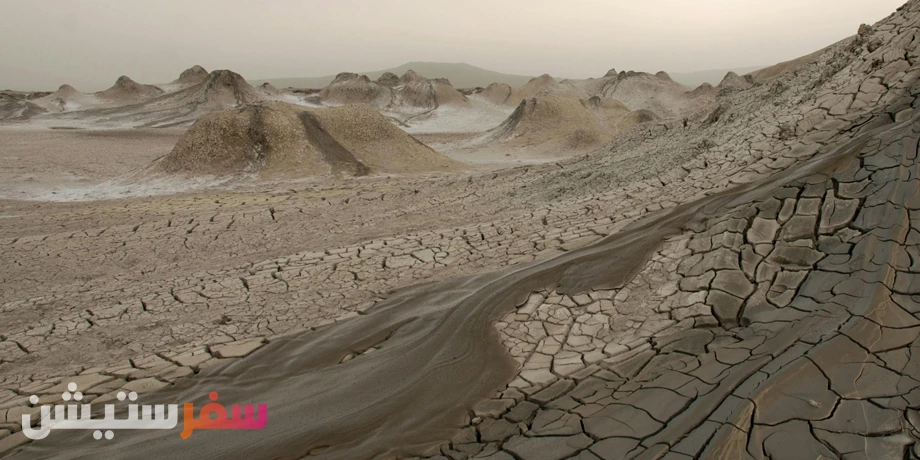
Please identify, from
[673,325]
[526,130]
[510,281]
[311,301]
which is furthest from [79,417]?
[526,130]

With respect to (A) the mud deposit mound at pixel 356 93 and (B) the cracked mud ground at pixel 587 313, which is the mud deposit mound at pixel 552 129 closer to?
(B) the cracked mud ground at pixel 587 313

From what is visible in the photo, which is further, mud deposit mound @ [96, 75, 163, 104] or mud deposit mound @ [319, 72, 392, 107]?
mud deposit mound @ [319, 72, 392, 107]

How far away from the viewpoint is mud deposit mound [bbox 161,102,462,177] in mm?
10961

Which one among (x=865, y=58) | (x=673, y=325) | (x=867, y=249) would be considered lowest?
(x=673, y=325)

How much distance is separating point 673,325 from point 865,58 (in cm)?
Result: 341

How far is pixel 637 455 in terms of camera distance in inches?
81.0

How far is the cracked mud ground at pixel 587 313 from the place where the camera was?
222 cm

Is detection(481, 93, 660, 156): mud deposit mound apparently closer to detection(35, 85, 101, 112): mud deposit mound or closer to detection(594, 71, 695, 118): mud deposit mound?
detection(594, 71, 695, 118): mud deposit mound

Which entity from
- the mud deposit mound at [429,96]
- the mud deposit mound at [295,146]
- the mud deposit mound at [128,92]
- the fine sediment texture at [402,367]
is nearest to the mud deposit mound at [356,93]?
the mud deposit mound at [429,96]

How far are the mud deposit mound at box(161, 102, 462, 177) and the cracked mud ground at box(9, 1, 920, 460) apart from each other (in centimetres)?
508

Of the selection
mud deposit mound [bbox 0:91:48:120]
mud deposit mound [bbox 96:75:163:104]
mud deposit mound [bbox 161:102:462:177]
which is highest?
mud deposit mound [bbox 96:75:163:104]

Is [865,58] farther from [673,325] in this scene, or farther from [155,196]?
[155,196]

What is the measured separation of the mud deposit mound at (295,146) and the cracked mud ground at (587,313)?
5076 mm

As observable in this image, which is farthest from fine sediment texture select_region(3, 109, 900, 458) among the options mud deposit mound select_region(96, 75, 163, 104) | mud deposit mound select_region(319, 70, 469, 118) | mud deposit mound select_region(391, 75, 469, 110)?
mud deposit mound select_region(96, 75, 163, 104)
